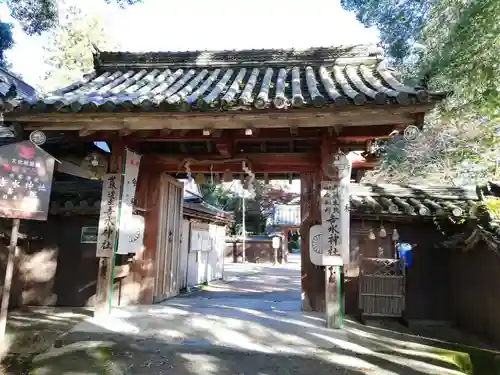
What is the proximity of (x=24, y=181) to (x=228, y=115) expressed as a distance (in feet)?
9.64

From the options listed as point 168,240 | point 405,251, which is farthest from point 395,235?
point 168,240

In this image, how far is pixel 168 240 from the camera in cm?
859

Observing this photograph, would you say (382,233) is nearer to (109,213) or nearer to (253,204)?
(109,213)

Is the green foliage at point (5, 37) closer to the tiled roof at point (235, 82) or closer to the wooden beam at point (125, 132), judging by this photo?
the tiled roof at point (235, 82)

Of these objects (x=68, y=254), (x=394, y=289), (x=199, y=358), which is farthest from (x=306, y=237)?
(x=68, y=254)

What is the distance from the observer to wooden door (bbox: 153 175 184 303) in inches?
316

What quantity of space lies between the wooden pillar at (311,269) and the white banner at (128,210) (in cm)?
334

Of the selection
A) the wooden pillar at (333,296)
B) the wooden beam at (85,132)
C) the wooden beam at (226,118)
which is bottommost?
the wooden pillar at (333,296)

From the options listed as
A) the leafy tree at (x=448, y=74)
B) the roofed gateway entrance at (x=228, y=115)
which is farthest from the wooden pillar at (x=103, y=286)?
the leafy tree at (x=448, y=74)

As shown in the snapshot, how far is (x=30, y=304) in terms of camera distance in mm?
7984

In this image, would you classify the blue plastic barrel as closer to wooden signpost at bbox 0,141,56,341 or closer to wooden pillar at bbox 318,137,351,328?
wooden pillar at bbox 318,137,351,328

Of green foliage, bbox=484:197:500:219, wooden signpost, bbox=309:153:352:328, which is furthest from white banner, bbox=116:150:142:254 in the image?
green foliage, bbox=484:197:500:219

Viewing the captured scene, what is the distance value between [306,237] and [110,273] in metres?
3.79

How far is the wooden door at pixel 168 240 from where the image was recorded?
8.03 m
